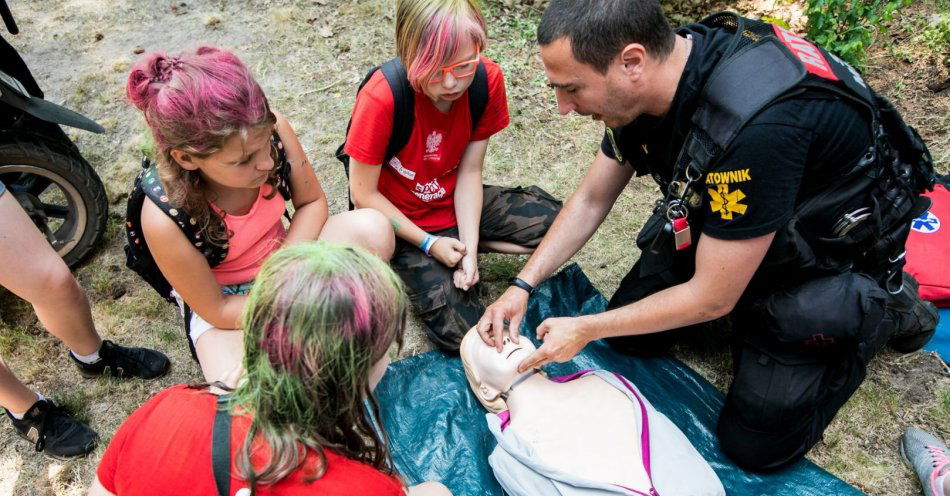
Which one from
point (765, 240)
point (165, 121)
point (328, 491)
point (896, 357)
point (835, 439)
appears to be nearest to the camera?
point (328, 491)

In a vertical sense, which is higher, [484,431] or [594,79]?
[594,79]

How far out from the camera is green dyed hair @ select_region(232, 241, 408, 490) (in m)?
1.21

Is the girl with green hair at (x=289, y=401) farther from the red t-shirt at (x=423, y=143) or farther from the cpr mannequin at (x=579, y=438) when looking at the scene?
the red t-shirt at (x=423, y=143)

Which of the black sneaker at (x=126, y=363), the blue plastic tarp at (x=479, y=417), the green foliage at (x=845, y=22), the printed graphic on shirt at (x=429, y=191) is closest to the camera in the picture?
the blue plastic tarp at (x=479, y=417)

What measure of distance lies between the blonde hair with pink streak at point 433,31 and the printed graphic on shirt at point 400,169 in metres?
0.44

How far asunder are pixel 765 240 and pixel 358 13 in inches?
171

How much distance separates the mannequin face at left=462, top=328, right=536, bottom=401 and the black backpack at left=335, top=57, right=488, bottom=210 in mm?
864

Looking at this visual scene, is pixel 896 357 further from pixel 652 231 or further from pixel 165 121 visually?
pixel 165 121

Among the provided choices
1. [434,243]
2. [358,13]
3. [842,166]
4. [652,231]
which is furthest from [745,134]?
[358,13]

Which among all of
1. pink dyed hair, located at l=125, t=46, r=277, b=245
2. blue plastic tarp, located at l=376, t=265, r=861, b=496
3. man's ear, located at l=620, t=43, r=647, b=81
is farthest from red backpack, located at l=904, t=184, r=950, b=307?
pink dyed hair, located at l=125, t=46, r=277, b=245

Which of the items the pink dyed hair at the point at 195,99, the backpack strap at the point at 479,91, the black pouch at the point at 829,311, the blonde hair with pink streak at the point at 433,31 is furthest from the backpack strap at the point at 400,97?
the black pouch at the point at 829,311

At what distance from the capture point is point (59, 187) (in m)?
2.99

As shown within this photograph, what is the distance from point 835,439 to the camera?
2.46 m

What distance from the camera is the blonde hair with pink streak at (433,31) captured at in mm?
2264
